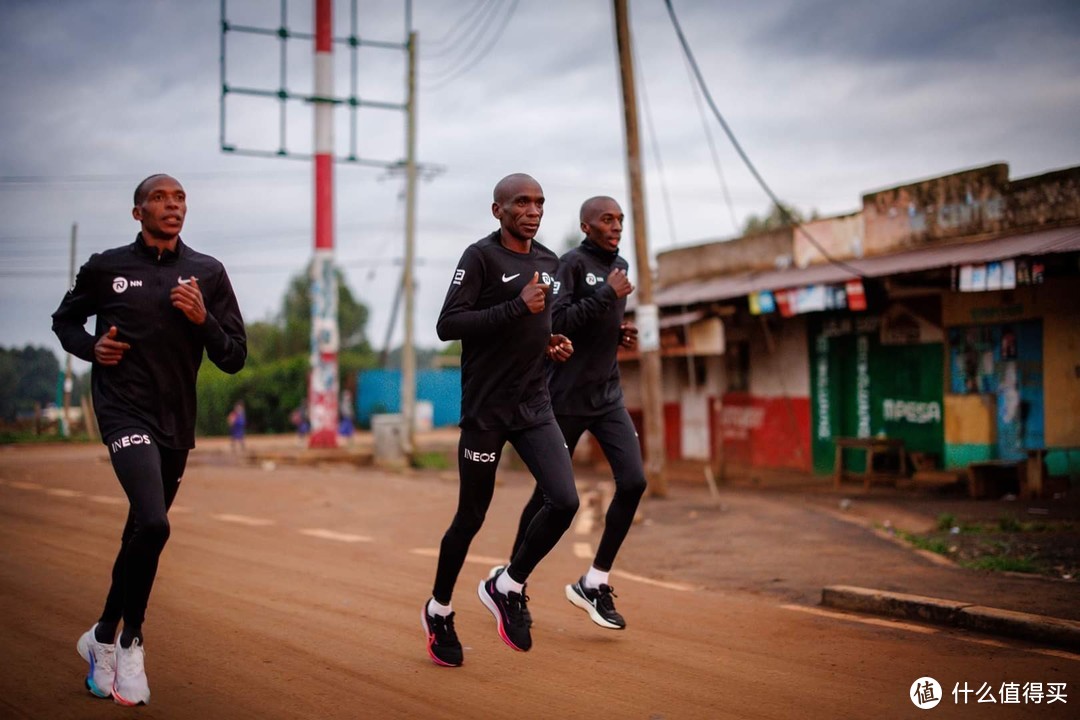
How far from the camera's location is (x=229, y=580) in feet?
25.5

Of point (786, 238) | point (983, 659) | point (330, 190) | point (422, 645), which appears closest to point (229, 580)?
point (422, 645)

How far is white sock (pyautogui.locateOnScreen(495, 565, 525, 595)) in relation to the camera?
5.53 meters

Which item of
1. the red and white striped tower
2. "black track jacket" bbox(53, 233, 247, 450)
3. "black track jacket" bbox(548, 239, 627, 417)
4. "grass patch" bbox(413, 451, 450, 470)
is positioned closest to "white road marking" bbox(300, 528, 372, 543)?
"black track jacket" bbox(548, 239, 627, 417)

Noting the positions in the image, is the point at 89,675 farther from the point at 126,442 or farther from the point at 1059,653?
the point at 1059,653

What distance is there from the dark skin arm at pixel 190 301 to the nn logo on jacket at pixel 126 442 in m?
0.56

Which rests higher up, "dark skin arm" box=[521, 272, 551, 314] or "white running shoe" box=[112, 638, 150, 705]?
"dark skin arm" box=[521, 272, 551, 314]

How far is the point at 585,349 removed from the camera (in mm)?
6137

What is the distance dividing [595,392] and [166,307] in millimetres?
2426

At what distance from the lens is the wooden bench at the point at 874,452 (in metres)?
17.0

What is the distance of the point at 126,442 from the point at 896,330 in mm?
15498

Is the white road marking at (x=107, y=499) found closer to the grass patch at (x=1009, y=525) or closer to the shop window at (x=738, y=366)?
the grass patch at (x=1009, y=525)

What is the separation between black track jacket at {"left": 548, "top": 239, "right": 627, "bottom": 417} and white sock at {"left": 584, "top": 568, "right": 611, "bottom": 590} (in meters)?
0.89

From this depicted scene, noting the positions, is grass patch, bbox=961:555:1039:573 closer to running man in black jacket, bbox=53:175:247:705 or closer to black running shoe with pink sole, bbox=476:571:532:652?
black running shoe with pink sole, bbox=476:571:532:652

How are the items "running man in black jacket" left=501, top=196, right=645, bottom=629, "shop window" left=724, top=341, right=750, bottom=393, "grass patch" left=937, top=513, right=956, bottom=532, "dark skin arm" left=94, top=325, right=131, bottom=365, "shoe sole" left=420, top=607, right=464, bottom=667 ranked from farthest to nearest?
"shop window" left=724, top=341, right=750, bottom=393 → "grass patch" left=937, top=513, right=956, bottom=532 → "running man in black jacket" left=501, top=196, right=645, bottom=629 → "shoe sole" left=420, top=607, right=464, bottom=667 → "dark skin arm" left=94, top=325, right=131, bottom=365
